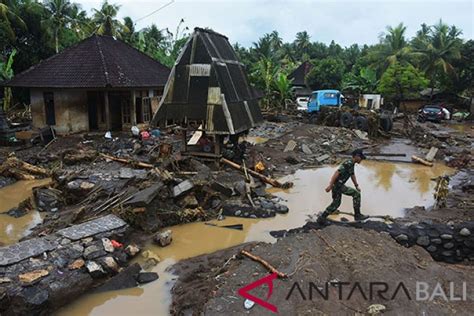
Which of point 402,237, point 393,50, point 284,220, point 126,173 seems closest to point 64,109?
point 126,173

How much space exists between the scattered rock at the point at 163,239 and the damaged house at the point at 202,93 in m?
4.98

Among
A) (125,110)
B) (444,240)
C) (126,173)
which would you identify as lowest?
(444,240)

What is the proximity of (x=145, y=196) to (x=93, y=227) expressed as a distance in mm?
1754

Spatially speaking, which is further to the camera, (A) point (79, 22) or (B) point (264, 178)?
(A) point (79, 22)

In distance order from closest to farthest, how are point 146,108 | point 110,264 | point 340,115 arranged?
point 110,264, point 146,108, point 340,115

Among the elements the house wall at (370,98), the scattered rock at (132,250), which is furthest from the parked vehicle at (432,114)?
the scattered rock at (132,250)

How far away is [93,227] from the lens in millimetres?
8477

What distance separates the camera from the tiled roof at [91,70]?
19.0 metres

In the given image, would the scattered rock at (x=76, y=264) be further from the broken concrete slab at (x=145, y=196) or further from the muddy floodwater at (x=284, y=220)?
the broken concrete slab at (x=145, y=196)

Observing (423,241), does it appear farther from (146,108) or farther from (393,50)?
(393,50)

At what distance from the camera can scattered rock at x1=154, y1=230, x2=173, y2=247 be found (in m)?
9.02

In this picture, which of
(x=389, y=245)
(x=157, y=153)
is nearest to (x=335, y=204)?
(x=389, y=245)

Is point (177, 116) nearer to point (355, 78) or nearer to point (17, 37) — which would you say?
point (17, 37)

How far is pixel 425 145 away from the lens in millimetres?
21484
